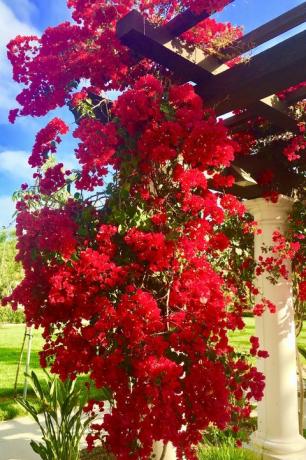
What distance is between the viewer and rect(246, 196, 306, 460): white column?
401 cm

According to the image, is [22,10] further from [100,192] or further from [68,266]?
[68,266]

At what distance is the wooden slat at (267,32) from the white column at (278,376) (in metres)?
1.74

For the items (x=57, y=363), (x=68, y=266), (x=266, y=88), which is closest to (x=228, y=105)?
(x=266, y=88)

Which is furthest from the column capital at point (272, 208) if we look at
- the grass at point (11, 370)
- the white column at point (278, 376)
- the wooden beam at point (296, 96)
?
the grass at point (11, 370)

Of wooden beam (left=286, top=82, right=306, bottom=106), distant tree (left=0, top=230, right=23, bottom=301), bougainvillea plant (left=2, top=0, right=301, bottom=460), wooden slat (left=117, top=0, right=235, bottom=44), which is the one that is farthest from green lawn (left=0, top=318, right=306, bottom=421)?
distant tree (left=0, top=230, right=23, bottom=301)

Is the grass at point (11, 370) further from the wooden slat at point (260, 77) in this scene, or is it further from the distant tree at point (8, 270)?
the distant tree at point (8, 270)

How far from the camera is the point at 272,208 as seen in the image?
14.0 feet

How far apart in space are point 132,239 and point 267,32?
1.65m

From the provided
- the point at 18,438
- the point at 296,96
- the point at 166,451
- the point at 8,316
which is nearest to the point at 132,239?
the point at 166,451

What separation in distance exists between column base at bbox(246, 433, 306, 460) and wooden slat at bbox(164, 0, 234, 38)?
3.64 metres

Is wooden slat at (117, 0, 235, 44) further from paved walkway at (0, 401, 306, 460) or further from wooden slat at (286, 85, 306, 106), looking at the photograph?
paved walkway at (0, 401, 306, 460)

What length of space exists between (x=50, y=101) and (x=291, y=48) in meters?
1.59

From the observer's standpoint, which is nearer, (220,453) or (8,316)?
(220,453)

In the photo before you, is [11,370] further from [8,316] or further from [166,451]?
[8,316]
